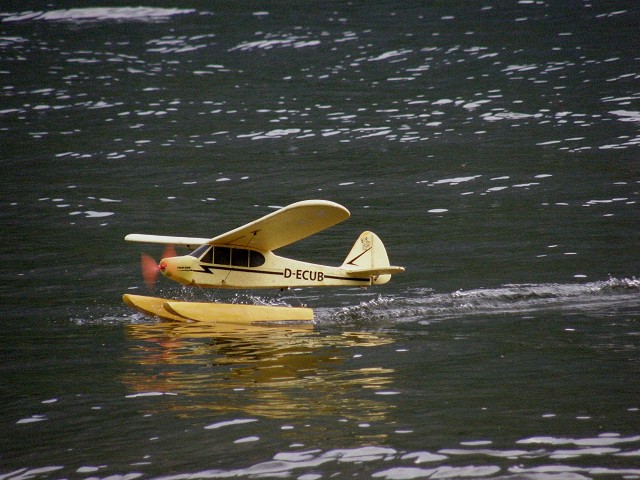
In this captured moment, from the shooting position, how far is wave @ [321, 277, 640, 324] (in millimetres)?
15742

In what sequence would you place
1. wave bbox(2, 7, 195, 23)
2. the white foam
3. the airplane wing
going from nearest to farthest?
1. the white foam
2. the airplane wing
3. wave bbox(2, 7, 195, 23)

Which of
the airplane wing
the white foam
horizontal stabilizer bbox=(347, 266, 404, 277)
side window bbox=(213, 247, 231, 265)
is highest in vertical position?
the airplane wing

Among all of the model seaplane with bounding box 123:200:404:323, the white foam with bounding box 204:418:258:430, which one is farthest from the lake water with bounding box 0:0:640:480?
the model seaplane with bounding box 123:200:404:323

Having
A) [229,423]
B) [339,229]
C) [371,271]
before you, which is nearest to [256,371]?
[229,423]

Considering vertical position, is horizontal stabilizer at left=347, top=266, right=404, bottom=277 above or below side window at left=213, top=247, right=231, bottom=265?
below

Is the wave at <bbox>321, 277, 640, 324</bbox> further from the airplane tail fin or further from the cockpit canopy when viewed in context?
the cockpit canopy

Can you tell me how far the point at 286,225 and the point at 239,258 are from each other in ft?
4.07

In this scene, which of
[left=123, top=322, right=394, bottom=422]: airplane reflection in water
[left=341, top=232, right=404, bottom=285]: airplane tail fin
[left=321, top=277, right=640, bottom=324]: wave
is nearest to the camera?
[left=123, top=322, right=394, bottom=422]: airplane reflection in water

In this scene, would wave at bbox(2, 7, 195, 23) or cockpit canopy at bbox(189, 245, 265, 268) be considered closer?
cockpit canopy at bbox(189, 245, 265, 268)

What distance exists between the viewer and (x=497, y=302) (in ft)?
53.6

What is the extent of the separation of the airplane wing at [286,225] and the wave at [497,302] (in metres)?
1.54

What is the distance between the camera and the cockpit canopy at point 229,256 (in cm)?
1647

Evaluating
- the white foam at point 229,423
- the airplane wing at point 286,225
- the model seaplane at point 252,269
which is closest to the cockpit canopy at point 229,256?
the model seaplane at point 252,269

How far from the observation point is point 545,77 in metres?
34.2
